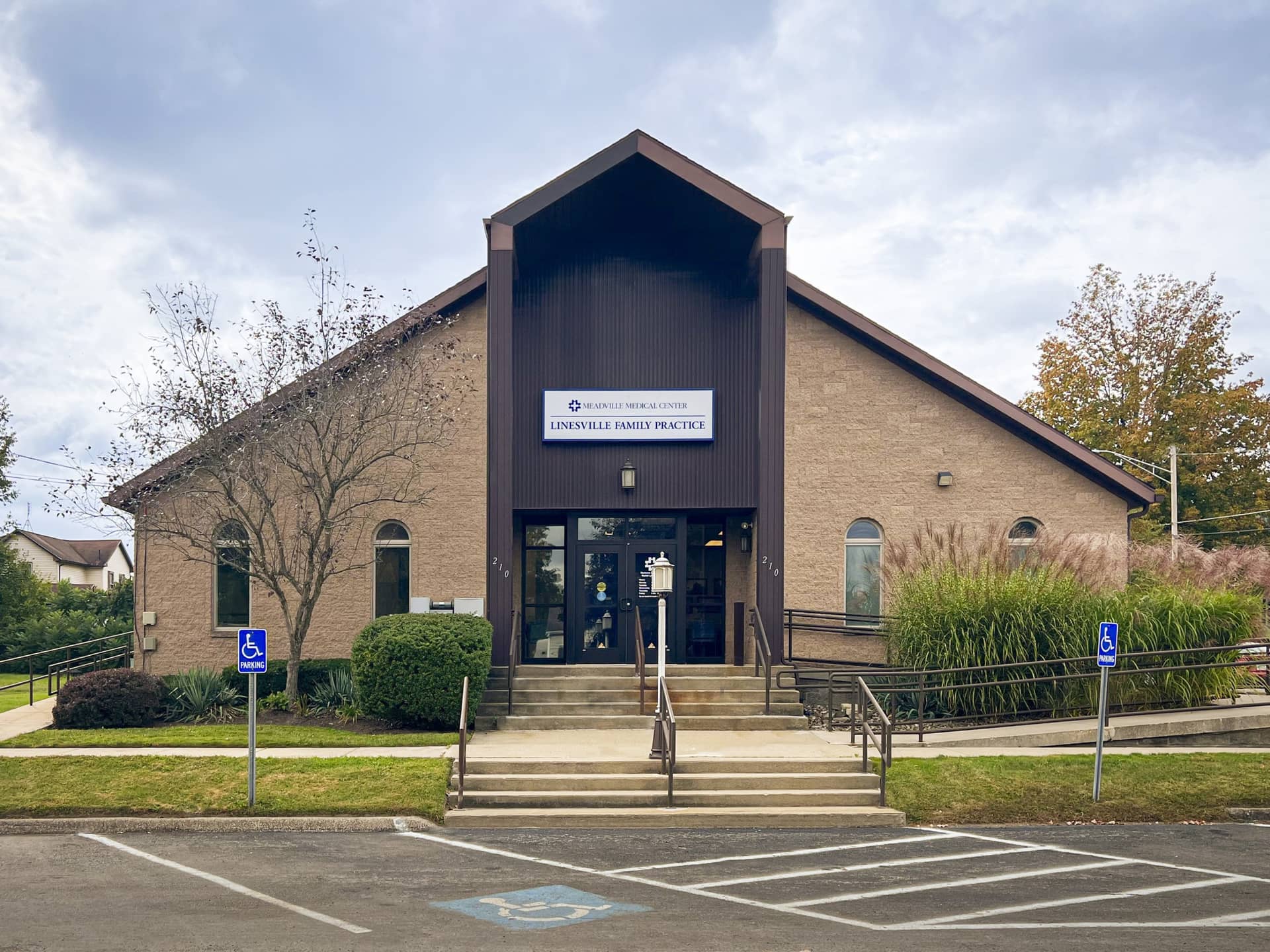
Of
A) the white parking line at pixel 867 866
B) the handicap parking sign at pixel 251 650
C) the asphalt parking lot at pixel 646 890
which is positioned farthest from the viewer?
the handicap parking sign at pixel 251 650

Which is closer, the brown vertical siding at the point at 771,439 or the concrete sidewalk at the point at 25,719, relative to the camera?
the concrete sidewalk at the point at 25,719

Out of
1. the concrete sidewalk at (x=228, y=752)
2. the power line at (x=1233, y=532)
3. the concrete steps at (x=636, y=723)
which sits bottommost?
the concrete sidewalk at (x=228, y=752)

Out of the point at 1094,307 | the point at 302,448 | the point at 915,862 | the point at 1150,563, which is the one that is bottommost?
the point at 915,862

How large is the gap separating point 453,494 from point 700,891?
11345 mm

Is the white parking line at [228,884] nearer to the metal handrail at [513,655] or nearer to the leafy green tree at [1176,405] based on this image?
the metal handrail at [513,655]

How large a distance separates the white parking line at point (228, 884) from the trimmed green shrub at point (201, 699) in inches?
211

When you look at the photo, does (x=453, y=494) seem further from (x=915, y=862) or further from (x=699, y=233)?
(x=915, y=862)

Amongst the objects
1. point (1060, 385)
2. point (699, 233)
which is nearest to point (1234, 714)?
point (699, 233)

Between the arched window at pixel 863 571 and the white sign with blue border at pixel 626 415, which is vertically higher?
the white sign with blue border at pixel 626 415

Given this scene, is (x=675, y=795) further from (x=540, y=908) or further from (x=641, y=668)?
(x=540, y=908)

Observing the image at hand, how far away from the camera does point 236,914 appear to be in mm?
8156

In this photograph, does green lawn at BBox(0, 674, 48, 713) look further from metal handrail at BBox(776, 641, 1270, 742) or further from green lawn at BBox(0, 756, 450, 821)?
metal handrail at BBox(776, 641, 1270, 742)

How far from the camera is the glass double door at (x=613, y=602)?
741 inches

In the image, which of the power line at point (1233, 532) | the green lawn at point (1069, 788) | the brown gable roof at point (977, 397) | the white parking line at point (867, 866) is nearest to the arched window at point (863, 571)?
the brown gable roof at point (977, 397)
